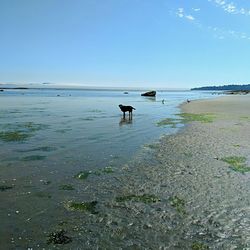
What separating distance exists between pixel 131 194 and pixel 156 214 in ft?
5.38

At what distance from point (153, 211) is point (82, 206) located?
1.92 m

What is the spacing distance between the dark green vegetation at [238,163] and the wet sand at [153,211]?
0.87 feet

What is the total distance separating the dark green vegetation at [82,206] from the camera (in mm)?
8672

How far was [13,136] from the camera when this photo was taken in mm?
20375

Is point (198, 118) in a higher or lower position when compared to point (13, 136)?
lower

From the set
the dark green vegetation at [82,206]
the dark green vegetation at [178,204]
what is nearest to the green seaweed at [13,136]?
the dark green vegetation at [82,206]

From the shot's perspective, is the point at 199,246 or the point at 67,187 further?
the point at 67,187

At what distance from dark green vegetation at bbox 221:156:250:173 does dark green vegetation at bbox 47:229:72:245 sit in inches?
317

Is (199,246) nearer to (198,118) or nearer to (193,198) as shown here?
(193,198)

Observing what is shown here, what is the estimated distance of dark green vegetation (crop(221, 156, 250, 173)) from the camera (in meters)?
13.0

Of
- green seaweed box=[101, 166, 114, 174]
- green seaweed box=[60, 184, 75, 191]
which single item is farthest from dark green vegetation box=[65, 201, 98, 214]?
green seaweed box=[101, 166, 114, 174]

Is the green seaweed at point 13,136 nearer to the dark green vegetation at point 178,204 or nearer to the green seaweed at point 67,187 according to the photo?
the green seaweed at point 67,187

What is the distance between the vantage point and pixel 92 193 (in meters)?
10.1

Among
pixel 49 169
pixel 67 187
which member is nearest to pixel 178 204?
pixel 67 187
